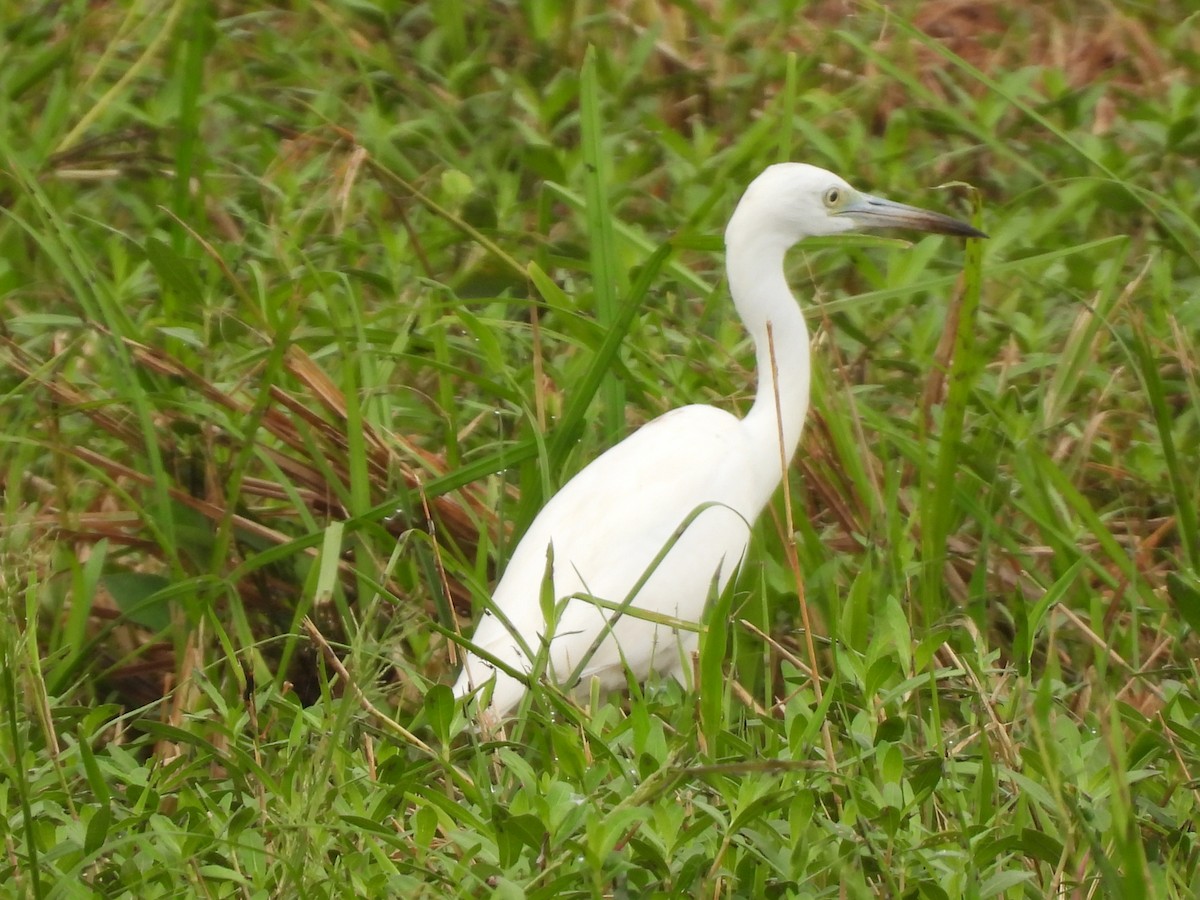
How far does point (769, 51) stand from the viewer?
15.8 feet

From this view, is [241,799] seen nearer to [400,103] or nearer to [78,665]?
[78,665]

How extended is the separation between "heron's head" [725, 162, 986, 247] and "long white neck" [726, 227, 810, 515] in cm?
2

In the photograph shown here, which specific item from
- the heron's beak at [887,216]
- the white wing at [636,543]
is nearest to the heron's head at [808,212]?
the heron's beak at [887,216]

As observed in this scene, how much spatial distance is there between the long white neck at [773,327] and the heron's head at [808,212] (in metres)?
0.02

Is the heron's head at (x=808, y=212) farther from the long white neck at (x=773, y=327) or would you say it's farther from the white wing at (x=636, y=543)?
the white wing at (x=636, y=543)

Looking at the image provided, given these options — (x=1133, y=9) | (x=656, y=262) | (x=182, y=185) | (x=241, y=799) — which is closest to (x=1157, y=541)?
(x=656, y=262)

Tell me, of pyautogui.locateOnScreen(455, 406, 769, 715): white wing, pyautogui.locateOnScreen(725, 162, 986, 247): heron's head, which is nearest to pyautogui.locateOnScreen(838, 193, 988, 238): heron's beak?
pyautogui.locateOnScreen(725, 162, 986, 247): heron's head

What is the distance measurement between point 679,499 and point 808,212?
583 millimetres

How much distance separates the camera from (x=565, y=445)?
2.89 meters

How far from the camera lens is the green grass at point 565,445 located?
1808 mm

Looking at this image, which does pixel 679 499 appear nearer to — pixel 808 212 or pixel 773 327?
pixel 773 327

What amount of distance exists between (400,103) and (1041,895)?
3396mm

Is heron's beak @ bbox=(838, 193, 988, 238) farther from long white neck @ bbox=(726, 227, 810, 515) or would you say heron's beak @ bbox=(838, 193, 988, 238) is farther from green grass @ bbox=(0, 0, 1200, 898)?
long white neck @ bbox=(726, 227, 810, 515)

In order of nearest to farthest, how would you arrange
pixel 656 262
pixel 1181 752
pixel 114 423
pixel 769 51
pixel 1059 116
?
pixel 1181 752
pixel 656 262
pixel 114 423
pixel 1059 116
pixel 769 51
